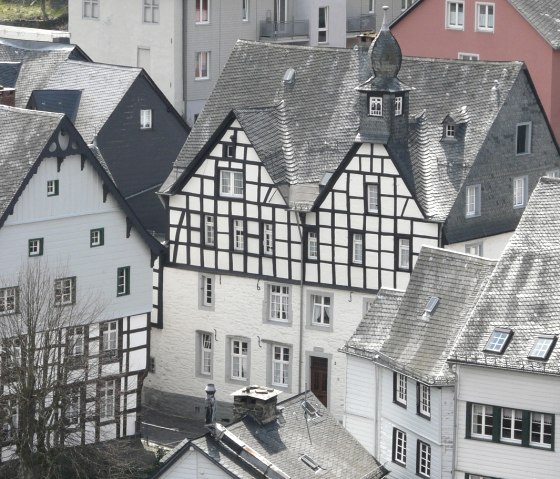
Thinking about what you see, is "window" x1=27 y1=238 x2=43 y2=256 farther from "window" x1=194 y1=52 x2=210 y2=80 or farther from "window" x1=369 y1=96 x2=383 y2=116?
"window" x1=194 y1=52 x2=210 y2=80

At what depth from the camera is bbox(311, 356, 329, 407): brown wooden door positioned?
4205 inches

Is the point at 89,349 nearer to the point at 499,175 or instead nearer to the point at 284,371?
the point at 284,371

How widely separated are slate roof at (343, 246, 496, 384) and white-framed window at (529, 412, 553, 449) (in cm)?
350

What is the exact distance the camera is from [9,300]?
97.8m

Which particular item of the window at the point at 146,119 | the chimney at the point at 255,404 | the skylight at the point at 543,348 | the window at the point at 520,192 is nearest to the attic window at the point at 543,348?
the skylight at the point at 543,348

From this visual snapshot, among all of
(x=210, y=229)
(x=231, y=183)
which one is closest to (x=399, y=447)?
(x=231, y=183)

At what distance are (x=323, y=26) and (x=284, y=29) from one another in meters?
3.19

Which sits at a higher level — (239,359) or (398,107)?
(398,107)

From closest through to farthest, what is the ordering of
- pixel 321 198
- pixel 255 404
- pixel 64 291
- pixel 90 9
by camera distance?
pixel 255 404, pixel 64 291, pixel 321 198, pixel 90 9

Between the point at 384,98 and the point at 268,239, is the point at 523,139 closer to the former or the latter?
the point at 384,98

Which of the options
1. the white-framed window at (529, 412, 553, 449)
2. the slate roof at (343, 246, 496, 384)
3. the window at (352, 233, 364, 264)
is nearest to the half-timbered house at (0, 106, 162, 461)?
the window at (352, 233, 364, 264)

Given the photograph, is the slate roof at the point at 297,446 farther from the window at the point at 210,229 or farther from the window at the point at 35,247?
the window at the point at 210,229

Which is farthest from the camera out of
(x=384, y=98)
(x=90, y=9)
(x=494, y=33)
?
(x=90, y=9)

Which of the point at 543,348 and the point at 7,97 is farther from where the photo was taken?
the point at 7,97
